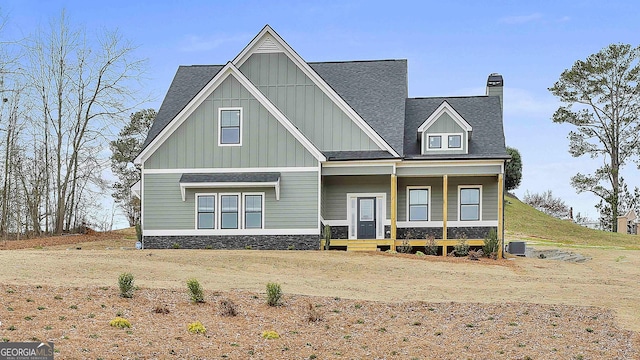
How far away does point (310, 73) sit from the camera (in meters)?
31.5

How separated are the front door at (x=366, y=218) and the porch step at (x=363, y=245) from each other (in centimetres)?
107

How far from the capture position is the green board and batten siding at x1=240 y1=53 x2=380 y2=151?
3111cm

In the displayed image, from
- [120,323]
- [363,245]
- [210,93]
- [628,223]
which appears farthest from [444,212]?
[628,223]

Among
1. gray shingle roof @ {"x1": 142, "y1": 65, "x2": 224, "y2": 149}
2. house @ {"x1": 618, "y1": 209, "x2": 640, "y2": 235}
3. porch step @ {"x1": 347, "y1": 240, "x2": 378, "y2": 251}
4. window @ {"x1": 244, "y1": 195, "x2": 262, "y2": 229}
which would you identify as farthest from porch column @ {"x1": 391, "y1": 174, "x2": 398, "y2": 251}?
house @ {"x1": 618, "y1": 209, "x2": 640, "y2": 235}

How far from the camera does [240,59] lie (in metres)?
32.0

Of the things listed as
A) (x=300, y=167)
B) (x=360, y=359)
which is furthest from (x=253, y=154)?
(x=360, y=359)

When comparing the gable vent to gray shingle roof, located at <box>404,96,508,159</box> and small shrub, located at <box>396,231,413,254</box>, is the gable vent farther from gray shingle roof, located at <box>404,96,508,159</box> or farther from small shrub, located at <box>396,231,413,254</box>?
small shrub, located at <box>396,231,413,254</box>

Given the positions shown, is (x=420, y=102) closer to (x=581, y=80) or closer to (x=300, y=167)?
(x=300, y=167)

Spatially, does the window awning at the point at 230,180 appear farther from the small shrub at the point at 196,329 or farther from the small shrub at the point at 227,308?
the small shrub at the point at 196,329

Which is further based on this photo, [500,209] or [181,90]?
[181,90]

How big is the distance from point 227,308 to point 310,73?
1737 centimetres

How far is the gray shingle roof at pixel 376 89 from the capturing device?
106 feet

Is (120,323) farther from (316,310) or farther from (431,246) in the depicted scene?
(431,246)
